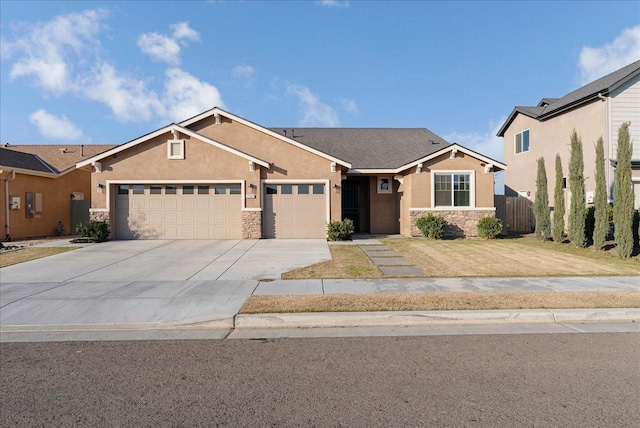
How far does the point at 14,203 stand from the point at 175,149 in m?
9.06

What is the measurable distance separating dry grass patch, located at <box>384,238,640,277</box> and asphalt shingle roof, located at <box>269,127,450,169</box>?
542cm

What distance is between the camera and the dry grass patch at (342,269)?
30.8 ft

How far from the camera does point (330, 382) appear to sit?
4.00m

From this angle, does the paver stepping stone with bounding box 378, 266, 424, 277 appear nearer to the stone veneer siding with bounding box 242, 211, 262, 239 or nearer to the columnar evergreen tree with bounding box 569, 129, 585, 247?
the stone veneer siding with bounding box 242, 211, 262, 239

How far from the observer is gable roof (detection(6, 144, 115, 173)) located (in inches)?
878

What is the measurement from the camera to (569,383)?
13.0 ft

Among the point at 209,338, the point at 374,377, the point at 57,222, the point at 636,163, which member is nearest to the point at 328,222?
the point at 209,338

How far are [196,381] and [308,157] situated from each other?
14090 mm

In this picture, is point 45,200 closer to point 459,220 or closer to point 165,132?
point 165,132

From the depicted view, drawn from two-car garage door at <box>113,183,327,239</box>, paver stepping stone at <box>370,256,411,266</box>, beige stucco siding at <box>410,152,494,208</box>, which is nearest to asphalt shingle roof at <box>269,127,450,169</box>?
Answer: beige stucco siding at <box>410,152,494,208</box>

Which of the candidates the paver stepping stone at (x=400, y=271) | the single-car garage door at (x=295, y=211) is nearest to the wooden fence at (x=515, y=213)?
the single-car garage door at (x=295, y=211)

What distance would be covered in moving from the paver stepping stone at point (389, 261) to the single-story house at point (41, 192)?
718 inches

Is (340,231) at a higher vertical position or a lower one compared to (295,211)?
lower

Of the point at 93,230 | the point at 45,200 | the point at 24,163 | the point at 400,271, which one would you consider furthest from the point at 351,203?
the point at 24,163
